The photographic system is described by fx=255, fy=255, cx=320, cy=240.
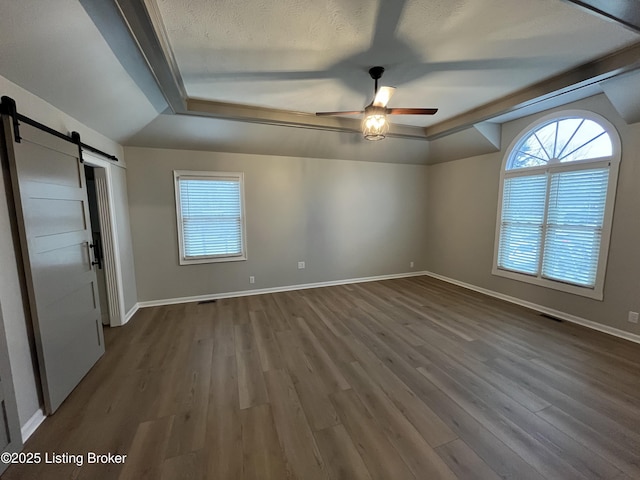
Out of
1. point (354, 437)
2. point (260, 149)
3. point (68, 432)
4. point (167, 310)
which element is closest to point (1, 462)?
point (68, 432)

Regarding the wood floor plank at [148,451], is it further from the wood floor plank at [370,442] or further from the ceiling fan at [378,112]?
the ceiling fan at [378,112]

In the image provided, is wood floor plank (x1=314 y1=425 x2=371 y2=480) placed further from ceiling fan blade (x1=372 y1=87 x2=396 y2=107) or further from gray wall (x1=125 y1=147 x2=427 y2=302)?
gray wall (x1=125 y1=147 x2=427 y2=302)

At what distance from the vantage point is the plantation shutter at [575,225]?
10.2 feet

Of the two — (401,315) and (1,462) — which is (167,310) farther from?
(401,315)

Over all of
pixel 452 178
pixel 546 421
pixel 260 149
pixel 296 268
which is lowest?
pixel 546 421

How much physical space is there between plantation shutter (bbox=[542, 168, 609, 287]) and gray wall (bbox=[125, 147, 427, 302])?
2.42 meters

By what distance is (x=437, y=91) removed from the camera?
3.09 metres

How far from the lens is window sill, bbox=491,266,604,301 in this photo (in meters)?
3.11

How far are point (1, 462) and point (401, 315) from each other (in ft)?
12.1

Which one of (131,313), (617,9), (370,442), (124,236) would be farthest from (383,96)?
(131,313)

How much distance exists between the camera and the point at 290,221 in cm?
468

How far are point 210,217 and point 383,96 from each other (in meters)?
3.18

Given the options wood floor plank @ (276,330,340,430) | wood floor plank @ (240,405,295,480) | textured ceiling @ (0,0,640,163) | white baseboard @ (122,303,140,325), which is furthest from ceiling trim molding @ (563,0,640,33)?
white baseboard @ (122,303,140,325)

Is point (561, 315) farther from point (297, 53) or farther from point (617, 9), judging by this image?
point (297, 53)
